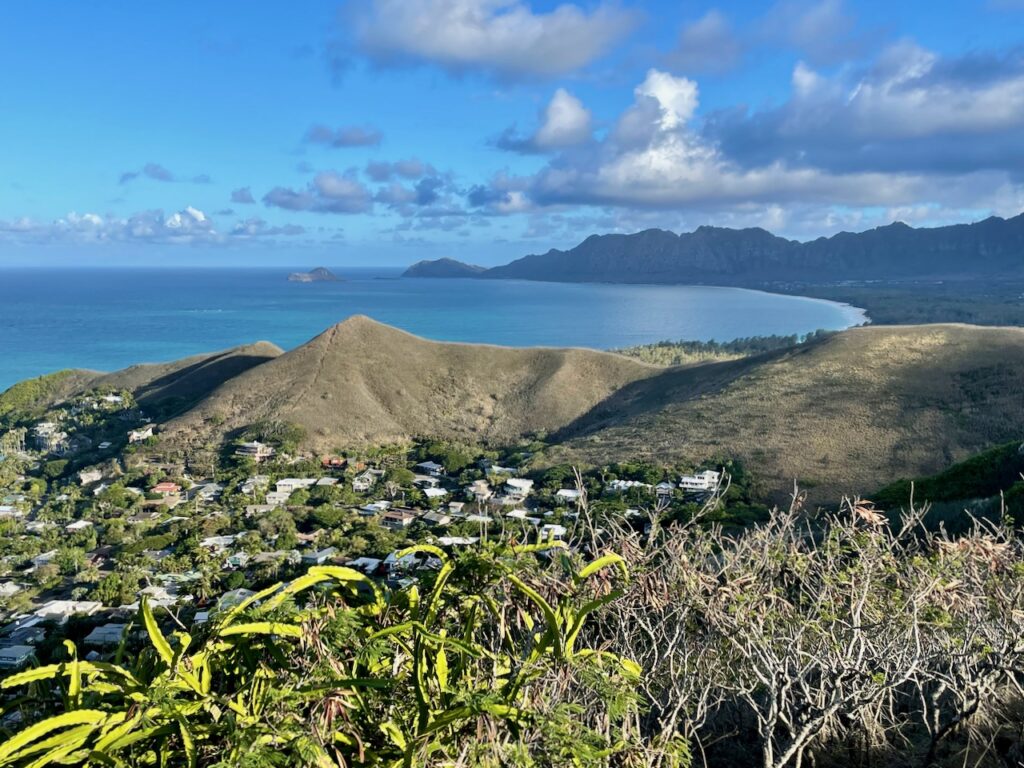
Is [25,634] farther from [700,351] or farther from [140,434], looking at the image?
[700,351]

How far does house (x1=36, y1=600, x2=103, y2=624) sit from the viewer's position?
18.6 metres

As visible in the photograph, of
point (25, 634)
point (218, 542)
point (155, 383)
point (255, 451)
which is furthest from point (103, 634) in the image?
point (155, 383)

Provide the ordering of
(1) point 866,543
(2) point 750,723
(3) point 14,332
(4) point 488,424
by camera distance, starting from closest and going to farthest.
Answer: (2) point 750,723, (1) point 866,543, (4) point 488,424, (3) point 14,332

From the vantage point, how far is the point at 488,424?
4756 centimetres

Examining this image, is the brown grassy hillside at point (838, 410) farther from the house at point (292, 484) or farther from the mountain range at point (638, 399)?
the house at point (292, 484)

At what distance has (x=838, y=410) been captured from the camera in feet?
121

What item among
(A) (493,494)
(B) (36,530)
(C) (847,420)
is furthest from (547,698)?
(C) (847,420)

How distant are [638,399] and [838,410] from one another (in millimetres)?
14497

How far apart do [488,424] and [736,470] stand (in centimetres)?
1986

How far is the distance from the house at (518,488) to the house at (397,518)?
185 inches

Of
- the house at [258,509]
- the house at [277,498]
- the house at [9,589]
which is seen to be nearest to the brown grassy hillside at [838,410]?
the house at [277,498]

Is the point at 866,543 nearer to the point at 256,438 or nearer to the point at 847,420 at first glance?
the point at 847,420

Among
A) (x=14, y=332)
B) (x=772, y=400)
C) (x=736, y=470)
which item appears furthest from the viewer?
(x=14, y=332)

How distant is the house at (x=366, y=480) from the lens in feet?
113
